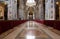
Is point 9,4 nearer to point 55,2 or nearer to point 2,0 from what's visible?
point 2,0

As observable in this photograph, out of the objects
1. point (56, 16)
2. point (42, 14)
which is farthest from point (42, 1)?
point (56, 16)

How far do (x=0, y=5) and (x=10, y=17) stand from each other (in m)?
2.40

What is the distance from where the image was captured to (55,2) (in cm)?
2270

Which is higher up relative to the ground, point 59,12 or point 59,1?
point 59,1

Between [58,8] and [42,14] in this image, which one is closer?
[58,8]

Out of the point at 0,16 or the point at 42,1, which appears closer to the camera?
the point at 0,16

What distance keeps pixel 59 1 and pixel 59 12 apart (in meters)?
1.96

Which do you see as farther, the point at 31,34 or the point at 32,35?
the point at 31,34

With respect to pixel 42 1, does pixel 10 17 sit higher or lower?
lower

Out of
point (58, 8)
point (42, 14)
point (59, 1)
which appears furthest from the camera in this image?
point (42, 14)

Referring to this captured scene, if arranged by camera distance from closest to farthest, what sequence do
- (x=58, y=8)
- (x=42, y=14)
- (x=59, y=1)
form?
(x=59, y=1) → (x=58, y=8) → (x=42, y=14)

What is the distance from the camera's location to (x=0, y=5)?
78.7 ft

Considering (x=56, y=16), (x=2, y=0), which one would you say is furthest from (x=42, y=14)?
(x=2, y=0)

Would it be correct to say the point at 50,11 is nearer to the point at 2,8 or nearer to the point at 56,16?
the point at 56,16
